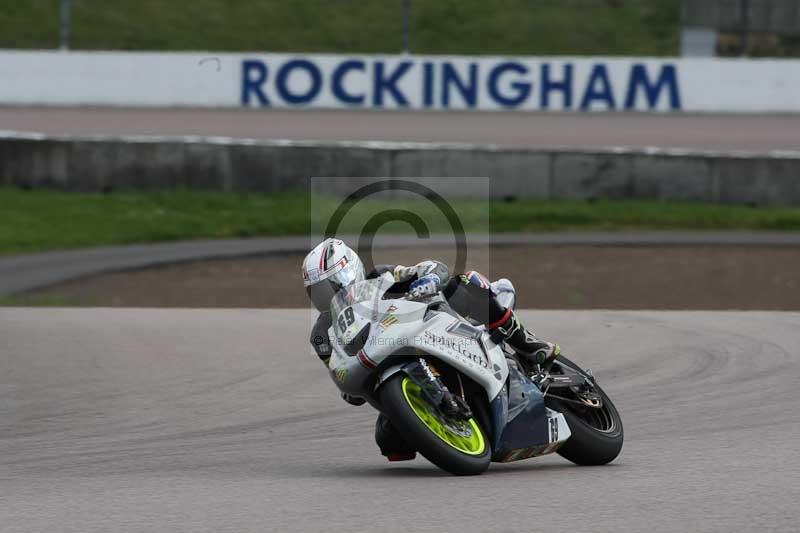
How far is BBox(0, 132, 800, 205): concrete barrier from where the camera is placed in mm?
18750

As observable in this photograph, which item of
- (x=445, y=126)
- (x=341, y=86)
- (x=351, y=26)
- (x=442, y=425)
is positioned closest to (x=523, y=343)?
(x=442, y=425)

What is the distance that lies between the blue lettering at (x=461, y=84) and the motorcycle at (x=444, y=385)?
18.9 m

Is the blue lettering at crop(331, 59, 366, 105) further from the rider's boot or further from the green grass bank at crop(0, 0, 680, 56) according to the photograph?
the rider's boot

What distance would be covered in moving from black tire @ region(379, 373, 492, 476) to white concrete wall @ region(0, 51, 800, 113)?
1935 centimetres

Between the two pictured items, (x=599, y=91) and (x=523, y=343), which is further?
(x=599, y=91)

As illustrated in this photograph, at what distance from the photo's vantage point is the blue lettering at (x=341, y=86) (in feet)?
80.6

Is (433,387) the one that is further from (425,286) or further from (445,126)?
(445,126)

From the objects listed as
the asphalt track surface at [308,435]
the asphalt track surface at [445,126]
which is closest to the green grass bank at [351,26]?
the asphalt track surface at [445,126]

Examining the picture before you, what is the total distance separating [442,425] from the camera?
218 inches

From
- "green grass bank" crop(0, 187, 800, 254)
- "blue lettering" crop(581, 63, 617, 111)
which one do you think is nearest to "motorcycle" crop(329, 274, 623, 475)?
"green grass bank" crop(0, 187, 800, 254)

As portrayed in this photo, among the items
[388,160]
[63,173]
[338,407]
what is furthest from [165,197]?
[338,407]

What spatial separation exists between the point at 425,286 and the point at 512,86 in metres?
19.6

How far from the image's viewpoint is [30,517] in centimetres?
471

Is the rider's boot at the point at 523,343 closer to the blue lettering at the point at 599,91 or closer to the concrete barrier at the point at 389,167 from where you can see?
the concrete barrier at the point at 389,167
